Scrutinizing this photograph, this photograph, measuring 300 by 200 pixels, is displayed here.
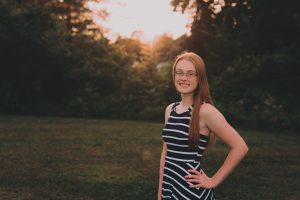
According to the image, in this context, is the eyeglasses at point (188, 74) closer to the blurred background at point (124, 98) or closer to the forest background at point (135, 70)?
the blurred background at point (124, 98)

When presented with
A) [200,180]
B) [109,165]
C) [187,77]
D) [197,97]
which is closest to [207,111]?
[197,97]

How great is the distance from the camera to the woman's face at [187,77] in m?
3.20

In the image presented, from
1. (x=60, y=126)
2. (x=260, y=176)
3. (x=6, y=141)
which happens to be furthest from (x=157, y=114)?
(x=260, y=176)

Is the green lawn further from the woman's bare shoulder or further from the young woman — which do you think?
the woman's bare shoulder

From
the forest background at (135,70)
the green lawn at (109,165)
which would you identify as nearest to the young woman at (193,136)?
the green lawn at (109,165)

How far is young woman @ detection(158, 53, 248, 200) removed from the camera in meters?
3.13

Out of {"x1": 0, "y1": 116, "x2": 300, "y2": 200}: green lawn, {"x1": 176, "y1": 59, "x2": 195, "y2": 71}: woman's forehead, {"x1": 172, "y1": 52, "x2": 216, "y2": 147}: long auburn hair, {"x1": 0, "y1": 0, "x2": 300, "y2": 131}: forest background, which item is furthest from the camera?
{"x1": 0, "y1": 0, "x2": 300, "y2": 131}: forest background

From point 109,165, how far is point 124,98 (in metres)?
13.4

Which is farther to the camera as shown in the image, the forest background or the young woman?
the forest background

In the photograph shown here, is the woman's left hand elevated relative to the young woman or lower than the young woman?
lower

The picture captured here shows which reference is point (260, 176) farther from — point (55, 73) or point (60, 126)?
point (55, 73)

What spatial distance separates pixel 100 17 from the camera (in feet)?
117

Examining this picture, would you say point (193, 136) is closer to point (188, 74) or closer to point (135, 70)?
point (188, 74)

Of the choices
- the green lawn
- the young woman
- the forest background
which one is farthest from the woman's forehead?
the forest background
